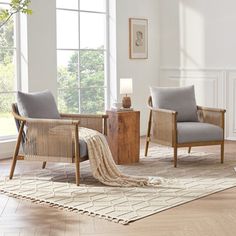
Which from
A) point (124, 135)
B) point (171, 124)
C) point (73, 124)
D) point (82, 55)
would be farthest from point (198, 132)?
point (82, 55)

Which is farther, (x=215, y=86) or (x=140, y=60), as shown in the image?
(x=140, y=60)

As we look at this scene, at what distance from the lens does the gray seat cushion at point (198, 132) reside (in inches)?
231

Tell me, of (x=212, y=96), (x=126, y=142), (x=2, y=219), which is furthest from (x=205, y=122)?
(x=2, y=219)

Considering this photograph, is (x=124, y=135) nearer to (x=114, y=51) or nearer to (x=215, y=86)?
(x=114, y=51)

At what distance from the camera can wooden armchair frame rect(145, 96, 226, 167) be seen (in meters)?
5.87

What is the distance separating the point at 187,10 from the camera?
324 inches

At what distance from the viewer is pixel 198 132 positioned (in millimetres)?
5910

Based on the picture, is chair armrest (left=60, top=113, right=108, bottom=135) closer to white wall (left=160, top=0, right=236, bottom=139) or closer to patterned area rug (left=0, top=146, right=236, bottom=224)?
patterned area rug (left=0, top=146, right=236, bottom=224)

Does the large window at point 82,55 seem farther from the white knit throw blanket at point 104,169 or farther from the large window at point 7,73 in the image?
the white knit throw blanket at point 104,169

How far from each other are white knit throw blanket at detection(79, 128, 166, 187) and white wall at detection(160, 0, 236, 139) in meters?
3.12

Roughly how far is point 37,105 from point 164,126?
1.50 m

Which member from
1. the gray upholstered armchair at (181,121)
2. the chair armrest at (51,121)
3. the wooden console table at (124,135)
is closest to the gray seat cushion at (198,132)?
the gray upholstered armchair at (181,121)

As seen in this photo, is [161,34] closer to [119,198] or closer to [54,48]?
[54,48]

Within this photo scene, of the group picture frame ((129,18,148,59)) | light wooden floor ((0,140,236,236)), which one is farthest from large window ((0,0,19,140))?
light wooden floor ((0,140,236,236))
